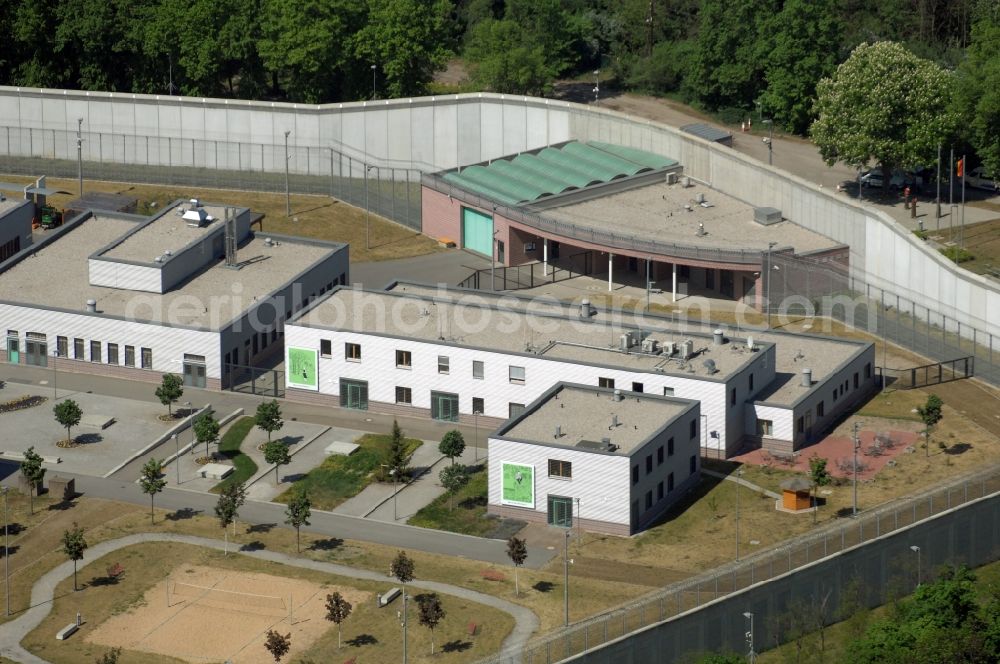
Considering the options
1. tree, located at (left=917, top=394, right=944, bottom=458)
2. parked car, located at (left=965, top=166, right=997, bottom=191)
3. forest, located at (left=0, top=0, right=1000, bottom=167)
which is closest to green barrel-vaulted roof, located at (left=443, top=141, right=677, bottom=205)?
forest, located at (left=0, top=0, right=1000, bottom=167)

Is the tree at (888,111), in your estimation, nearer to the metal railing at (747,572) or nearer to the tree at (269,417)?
the metal railing at (747,572)

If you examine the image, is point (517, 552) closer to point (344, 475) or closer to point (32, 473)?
point (344, 475)

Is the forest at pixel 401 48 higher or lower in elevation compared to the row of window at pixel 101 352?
higher

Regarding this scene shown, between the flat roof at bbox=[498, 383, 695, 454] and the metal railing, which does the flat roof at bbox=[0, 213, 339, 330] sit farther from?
the metal railing

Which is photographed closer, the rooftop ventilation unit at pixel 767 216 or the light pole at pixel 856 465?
the light pole at pixel 856 465

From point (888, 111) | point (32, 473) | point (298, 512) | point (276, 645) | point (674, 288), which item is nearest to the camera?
point (276, 645)

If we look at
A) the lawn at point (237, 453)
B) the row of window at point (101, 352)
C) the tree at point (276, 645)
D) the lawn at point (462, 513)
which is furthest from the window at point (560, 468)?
the row of window at point (101, 352)

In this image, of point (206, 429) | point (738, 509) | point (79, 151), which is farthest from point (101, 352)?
point (738, 509)
